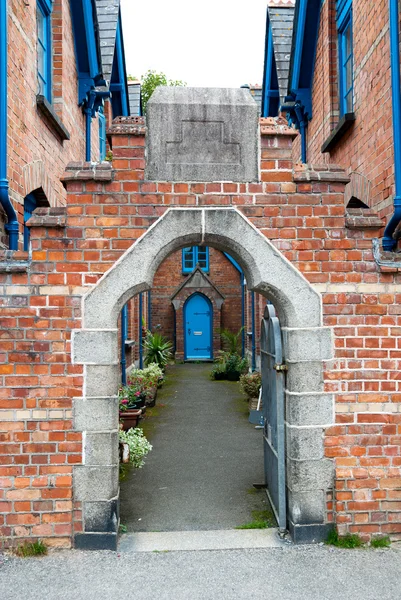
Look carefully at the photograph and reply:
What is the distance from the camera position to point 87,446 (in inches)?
167

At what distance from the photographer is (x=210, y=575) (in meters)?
3.89

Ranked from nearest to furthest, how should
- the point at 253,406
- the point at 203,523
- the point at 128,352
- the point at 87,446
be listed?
the point at 87,446
the point at 203,523
the point at 253,406
the point at 128,352

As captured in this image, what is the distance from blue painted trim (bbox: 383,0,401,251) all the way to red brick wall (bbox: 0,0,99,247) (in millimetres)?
3762

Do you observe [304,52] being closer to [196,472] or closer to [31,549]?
[196,472]

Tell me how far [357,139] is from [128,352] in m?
8.09

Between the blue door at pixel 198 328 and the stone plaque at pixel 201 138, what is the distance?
1606cm

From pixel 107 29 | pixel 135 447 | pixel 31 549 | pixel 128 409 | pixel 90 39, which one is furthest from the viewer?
pixel 107 29

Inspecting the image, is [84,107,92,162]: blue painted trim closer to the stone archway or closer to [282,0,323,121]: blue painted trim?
[282,0,323,121]: blue painted trim

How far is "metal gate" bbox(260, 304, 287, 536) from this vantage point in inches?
177

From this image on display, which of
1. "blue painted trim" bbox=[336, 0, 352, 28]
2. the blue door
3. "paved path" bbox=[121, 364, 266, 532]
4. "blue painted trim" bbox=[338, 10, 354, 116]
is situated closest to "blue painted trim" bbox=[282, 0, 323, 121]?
"blue painted trim" bbox=[336, 0, 352, 28]

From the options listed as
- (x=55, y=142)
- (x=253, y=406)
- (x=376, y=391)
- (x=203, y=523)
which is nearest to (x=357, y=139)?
(x=376, y=391)

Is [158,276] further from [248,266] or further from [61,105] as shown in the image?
[248,266]

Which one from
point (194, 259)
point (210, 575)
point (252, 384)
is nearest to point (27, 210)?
point (210, 575)

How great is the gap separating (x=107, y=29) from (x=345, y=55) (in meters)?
5.07
